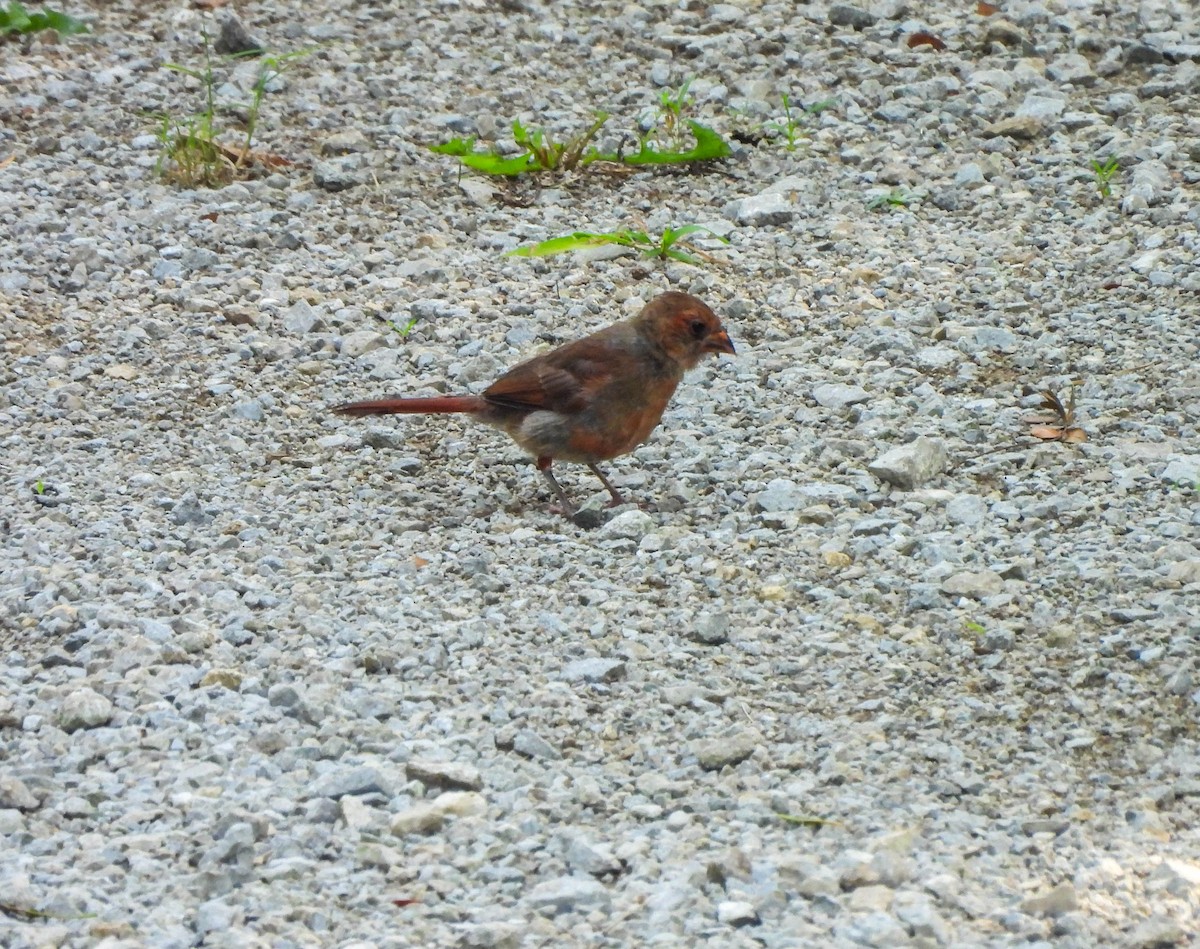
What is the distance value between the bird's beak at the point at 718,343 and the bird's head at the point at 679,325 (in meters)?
0.02

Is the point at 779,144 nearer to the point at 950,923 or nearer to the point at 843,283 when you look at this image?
the point at 843,283

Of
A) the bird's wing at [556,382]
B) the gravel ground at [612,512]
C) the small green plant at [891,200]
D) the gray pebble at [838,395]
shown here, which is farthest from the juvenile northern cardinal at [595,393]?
the small green plant at [891,200]

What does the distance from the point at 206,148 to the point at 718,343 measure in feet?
9.37

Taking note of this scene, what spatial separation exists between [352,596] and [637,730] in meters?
0.99

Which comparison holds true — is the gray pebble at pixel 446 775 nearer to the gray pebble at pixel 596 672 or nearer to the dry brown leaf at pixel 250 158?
→ the gray pebble at pixel 596 672

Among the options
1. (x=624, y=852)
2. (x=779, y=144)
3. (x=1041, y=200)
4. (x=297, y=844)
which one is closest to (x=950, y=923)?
(x=624, y=852)

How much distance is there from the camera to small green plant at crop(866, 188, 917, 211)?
6.95 meters

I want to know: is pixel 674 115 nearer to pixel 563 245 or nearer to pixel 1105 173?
pixel 563 245

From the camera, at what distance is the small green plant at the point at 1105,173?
22.5 ft

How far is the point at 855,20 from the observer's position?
27.7 feet

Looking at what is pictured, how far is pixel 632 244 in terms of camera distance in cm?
668

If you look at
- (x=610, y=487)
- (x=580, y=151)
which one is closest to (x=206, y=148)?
(x=580, y=151)

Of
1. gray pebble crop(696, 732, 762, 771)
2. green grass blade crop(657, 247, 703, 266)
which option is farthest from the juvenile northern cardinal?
gray pebble crop(696, 732, 762, 771)

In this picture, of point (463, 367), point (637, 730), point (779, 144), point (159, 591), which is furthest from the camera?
point (779, 144)
